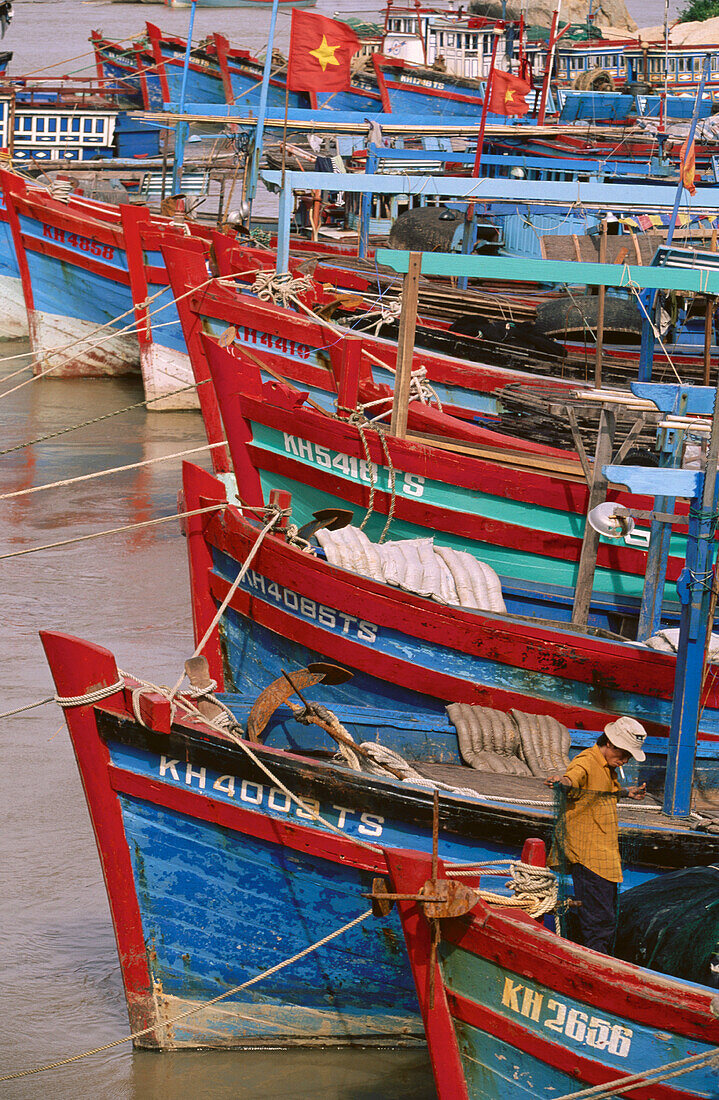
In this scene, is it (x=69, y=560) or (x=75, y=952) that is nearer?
(x=75, y=952)

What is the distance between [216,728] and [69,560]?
739 centimetres

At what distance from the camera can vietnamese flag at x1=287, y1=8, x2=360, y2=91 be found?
39.9ft

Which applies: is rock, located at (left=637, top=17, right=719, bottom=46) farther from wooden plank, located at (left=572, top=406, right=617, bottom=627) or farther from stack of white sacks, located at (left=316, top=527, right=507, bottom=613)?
stack of white sacks, located at (left=316, top=527, right=507, bottom=613)

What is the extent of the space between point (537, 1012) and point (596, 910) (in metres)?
0.80

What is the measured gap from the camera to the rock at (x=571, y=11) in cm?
5338

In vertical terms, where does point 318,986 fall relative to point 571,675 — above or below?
below

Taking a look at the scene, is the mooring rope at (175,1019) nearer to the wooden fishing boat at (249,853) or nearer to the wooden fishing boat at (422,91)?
the wooden fishing boat at (249,853)

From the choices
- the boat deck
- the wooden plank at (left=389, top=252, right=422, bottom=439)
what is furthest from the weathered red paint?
the wooden plank at (left=389, top=252, right=422, bottom=439)

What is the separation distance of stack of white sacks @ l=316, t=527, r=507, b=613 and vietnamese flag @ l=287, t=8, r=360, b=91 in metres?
5.68

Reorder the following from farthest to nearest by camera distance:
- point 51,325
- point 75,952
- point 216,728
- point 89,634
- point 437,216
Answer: point 51,325 → point 437,216 → point 89,634 → point 75,952 → point 216,728

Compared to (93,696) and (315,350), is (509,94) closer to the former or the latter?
(315,350)

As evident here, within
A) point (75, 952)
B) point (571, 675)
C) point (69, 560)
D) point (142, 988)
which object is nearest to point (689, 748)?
point (571, 675)

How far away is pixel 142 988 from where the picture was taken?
618 centimetres

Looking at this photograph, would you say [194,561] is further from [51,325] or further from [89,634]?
[51,325]
